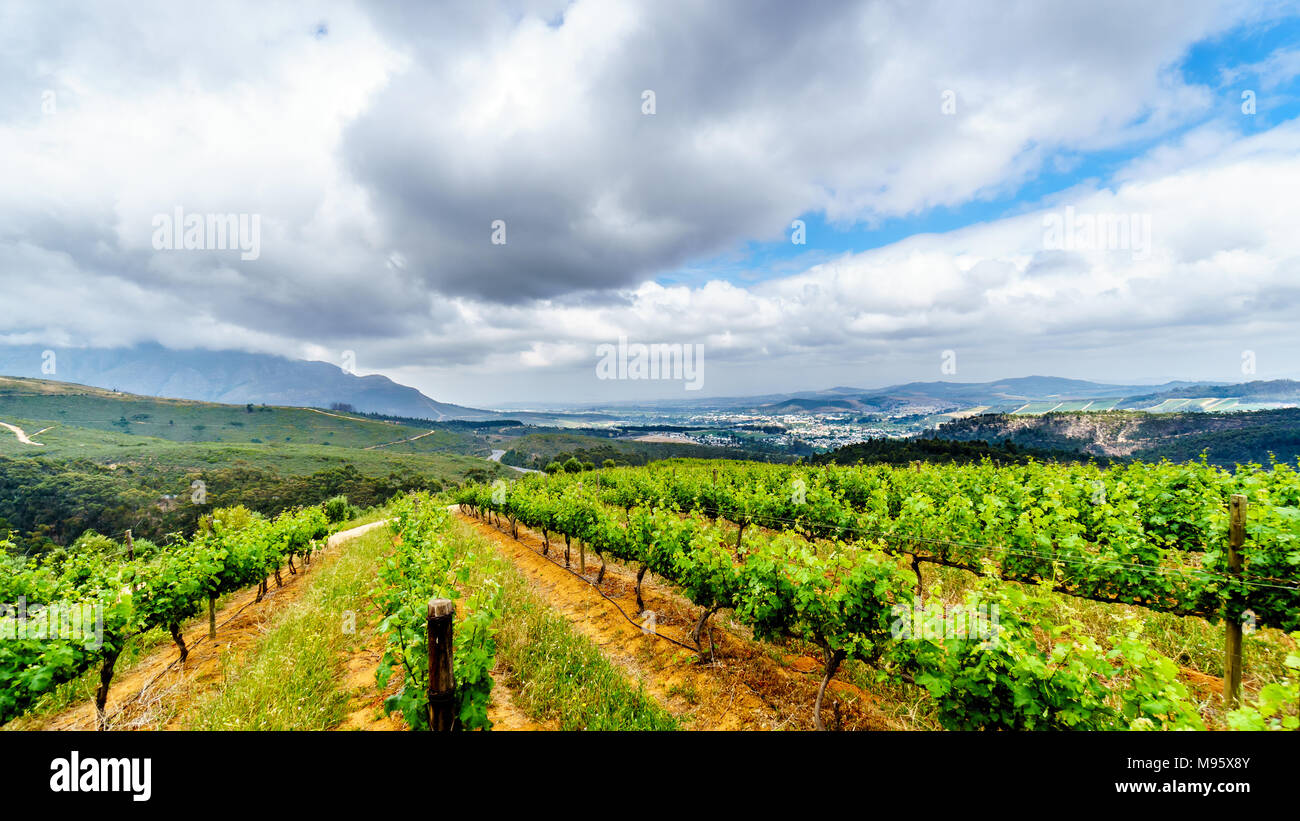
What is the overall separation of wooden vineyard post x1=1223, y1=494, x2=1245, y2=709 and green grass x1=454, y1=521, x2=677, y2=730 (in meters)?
7.51

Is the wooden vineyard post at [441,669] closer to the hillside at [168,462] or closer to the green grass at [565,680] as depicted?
the green grass at [565,680]

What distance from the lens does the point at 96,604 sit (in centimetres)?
623

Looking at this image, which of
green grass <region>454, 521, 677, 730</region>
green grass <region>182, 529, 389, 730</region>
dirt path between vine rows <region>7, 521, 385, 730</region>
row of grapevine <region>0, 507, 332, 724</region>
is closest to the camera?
row of grapevine <region>0, 507, 332, 724</region>

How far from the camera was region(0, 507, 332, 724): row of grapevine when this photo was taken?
17.0 ft

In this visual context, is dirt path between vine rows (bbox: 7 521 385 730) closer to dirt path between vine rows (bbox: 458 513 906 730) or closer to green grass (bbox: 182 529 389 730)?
green grass (bbox: 182 529 389 730)

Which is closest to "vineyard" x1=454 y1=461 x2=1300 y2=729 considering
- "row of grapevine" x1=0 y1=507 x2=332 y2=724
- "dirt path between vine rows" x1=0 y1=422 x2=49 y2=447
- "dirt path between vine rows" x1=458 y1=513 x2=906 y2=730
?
"dirt path between vine rows" x1=458 y1=513 x2=906 y2=730

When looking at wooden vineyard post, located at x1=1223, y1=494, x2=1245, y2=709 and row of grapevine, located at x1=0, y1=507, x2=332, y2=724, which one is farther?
wooden vineyard post, located at x1=1223, y1=494, x2=1245, y2=709

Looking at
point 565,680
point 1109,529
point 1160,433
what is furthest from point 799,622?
point 1160,433

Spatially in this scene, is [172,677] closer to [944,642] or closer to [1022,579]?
[944,642]
